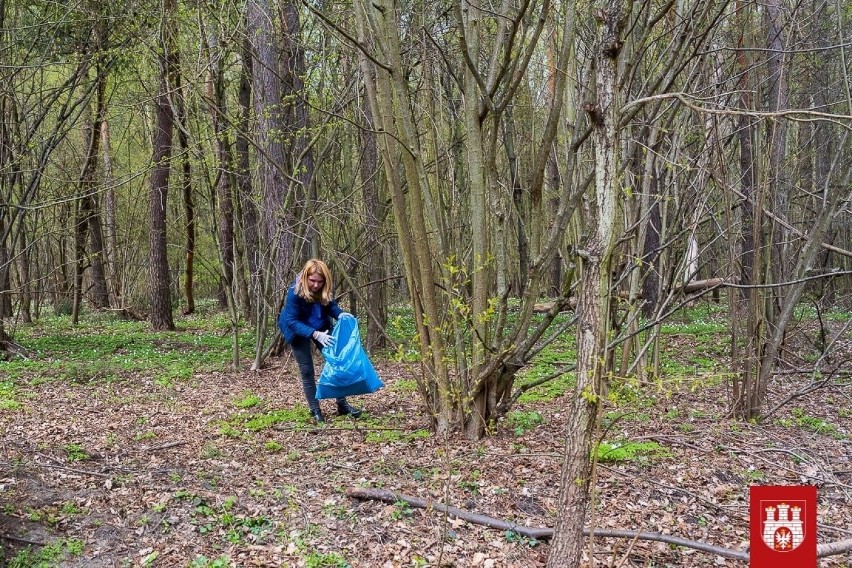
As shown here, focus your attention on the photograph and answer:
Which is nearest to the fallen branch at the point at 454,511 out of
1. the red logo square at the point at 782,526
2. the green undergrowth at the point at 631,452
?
the green undergrowth at the point at 631,452

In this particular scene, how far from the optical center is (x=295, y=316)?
21.2 ft

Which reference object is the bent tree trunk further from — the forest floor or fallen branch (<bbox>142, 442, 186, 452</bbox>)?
fallen branch (<bbox>142, 442, 186, 452</bbox>)

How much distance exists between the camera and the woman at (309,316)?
20.9ft

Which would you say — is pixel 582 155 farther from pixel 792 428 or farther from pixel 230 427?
pixel 230 427

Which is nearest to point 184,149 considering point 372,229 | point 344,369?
point 372,229

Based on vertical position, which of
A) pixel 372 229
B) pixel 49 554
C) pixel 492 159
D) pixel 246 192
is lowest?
pixel 49 554

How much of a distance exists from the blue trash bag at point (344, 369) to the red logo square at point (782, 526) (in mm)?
4252

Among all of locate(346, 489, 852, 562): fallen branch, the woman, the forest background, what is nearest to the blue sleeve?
the woman

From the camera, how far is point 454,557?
3965 millimetres

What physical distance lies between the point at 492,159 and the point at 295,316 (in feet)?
8.12

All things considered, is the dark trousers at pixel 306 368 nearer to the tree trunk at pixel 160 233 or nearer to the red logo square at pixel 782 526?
the red logo square at pixel 782 526

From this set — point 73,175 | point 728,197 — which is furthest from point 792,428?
point 73,175

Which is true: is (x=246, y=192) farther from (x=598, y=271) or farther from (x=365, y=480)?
(x=598, y=271)

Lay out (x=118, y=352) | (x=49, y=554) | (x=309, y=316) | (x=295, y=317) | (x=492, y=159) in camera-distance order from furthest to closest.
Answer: (x=118, y=352)
(x=309, y=316)
(x=295, y=317)
(x=492, y=159)
(x=49, y=554)
